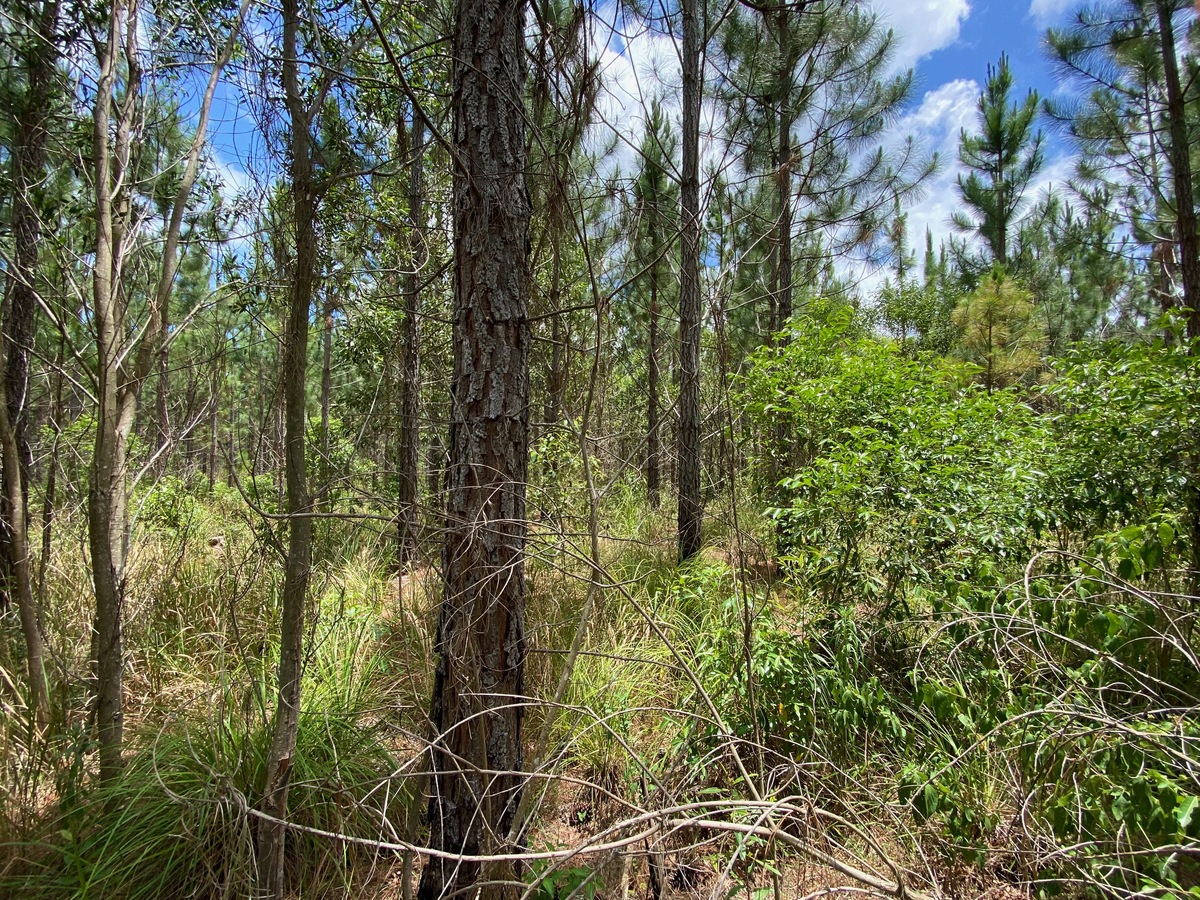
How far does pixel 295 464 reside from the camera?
4.54ft

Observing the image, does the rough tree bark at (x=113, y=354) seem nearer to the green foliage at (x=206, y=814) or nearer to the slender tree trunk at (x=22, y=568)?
the green foliage at (x=206, y=814)

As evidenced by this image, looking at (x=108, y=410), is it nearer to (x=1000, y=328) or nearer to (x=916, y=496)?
(x=916, y=496)

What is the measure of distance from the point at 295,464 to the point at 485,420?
0.51m

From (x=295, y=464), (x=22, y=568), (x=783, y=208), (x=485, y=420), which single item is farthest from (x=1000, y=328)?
(x=22, y=568)

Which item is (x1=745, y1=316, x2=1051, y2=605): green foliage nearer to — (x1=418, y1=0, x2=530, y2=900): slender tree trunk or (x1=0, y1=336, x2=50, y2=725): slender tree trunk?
(x1=418, y1=0, x2=530, y2=900): slender tree trunk

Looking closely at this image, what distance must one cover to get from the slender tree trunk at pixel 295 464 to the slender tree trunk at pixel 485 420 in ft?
1.24

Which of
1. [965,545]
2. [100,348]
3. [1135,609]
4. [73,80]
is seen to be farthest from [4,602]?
[1135,609]

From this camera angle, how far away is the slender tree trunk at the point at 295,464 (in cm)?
134

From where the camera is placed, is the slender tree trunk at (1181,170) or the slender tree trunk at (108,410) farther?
the slender tree trunk at (1181,170)

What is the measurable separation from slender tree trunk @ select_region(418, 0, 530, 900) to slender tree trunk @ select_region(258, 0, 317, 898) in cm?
38

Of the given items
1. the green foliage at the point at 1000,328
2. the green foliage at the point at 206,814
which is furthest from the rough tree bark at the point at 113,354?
the green foliage at the point at 1000,328

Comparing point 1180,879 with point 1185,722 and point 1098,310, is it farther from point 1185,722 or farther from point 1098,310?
point 1098,310

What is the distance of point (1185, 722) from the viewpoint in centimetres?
154

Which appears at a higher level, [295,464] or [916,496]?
[295,464]
